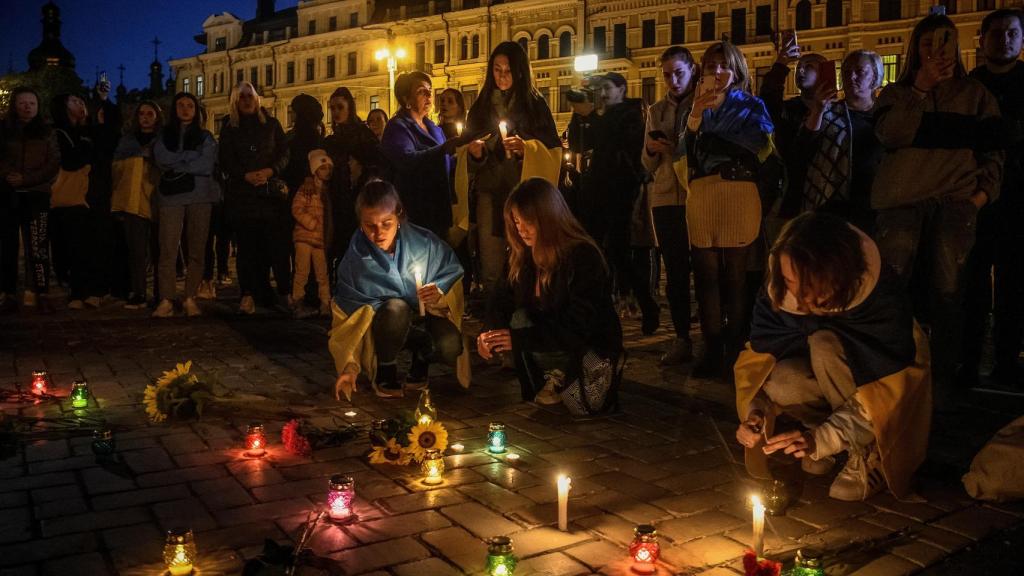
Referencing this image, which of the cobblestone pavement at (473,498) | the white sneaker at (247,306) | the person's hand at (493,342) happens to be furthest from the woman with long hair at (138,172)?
the person's hand at (493,342)

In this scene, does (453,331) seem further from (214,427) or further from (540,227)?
(214,427)

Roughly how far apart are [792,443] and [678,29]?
45.7 meters

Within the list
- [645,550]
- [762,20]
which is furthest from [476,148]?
[762,20]

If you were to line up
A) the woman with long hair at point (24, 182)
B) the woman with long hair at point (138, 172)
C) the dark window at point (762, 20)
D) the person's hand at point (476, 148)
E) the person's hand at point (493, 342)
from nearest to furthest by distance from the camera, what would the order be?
the person's hand at point (493, 342) < the person's hand at point (476, 148) < the woman with long hair at point (24, 182) < the woman with long hair at point (138, 172) < the dark window at point (762, 20)

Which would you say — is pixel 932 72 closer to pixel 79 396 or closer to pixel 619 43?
pixel 79 396

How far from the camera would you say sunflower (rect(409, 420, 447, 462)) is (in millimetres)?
3984

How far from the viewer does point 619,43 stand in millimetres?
48375

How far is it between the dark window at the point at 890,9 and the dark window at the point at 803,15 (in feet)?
10.6

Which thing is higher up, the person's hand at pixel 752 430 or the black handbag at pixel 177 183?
the black handbag at pixel 177 183

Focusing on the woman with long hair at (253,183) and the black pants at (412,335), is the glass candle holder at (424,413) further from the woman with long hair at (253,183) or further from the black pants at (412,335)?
the woman with long hair at (253,183)

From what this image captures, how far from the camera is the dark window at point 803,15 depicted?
43.0m

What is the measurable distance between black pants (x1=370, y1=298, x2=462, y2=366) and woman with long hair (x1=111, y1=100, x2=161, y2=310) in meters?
4.78

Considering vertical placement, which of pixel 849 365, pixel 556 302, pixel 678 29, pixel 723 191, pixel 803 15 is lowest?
pixel 849 365

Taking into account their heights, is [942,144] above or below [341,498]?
above
